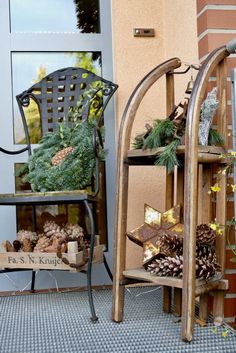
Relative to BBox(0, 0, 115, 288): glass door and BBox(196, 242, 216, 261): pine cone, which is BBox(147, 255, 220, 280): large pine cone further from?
BBox(0, 0, 115, 288): glass door

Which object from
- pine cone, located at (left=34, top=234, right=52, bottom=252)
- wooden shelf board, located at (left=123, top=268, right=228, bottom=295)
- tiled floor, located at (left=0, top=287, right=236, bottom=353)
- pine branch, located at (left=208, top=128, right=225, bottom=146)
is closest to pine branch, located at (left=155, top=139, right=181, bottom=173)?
pine branch, located at (left=208, top=128, right=225, bottom=146)

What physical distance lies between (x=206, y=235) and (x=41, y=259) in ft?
2.66

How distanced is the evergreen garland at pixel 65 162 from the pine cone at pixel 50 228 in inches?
8.7

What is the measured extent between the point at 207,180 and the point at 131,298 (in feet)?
2.38

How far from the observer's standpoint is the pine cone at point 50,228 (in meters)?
2.38

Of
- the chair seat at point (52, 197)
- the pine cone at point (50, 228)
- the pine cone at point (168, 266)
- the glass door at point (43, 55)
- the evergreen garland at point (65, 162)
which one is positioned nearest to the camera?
the pine cone at point (168, 266)

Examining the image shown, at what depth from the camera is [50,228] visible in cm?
243

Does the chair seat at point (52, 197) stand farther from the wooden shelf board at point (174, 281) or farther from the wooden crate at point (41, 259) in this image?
the wooden shelf board at point (174, 281)

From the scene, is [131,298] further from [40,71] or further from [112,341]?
[40,71]

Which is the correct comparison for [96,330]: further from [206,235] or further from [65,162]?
[65,162]

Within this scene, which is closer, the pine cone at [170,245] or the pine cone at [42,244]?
the pine cone at [170,245]

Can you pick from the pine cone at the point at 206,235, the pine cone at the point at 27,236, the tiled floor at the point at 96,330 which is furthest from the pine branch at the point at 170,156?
the pine cone at the point at 27,236

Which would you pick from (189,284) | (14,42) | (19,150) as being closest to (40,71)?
(14,42)

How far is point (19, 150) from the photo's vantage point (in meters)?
2.60
